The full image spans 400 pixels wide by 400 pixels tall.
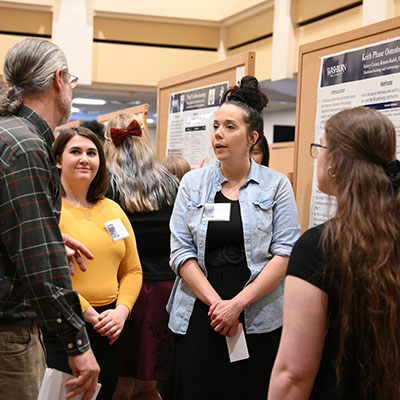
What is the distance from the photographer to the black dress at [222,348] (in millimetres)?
2387

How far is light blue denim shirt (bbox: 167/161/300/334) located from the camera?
241 centimetres

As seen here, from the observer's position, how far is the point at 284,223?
247 centimetres

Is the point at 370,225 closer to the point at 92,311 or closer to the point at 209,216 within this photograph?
the point at 209,216

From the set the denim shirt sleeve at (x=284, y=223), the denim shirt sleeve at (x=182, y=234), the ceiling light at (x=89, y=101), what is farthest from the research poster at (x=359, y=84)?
the ceiling light at (x=89, y=101)

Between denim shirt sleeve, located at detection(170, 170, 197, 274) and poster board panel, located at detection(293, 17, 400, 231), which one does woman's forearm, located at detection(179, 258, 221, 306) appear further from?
poster board panel, located at detection(293, 17, 400, 231)

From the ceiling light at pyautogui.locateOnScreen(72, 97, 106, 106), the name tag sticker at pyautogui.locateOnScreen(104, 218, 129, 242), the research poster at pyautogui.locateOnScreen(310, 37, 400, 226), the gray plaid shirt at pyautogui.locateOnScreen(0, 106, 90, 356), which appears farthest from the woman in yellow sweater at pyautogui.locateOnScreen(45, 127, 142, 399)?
the ceiling light at pyautogui.locateOnScreen(72, 97, 106, 106)

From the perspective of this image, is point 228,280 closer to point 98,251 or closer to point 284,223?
point 284,223

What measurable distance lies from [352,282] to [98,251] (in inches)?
57.2

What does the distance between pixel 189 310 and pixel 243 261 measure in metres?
0.33

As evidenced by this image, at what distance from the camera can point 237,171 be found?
2584 mm

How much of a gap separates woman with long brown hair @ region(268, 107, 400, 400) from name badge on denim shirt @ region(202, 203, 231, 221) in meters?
1.05

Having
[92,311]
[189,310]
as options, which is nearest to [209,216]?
[189,310]

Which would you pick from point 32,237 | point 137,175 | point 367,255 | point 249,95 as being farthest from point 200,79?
point 367,255

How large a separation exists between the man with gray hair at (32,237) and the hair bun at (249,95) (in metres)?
1.08
